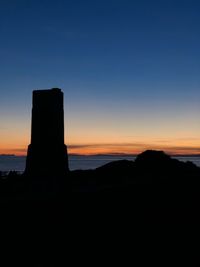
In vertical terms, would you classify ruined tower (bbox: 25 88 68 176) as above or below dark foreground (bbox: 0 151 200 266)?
above

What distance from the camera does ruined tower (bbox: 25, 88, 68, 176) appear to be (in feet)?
45.5

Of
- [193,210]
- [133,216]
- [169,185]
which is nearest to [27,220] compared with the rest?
[133,216]

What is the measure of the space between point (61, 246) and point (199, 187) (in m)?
8.33

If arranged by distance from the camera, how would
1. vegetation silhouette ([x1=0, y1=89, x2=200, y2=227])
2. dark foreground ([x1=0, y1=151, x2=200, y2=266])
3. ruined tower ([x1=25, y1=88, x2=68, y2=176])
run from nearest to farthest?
dark foreground ([x1=0, y1=151, x2=200, y2=266]), vegetation silhouette ([x1=0, y1=89, x2=200, y2=227]), ruined tower ([x1=25, y1=88, x2=68, y2=176])

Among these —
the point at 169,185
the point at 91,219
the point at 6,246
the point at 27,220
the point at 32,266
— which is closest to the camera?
the point at 32,266

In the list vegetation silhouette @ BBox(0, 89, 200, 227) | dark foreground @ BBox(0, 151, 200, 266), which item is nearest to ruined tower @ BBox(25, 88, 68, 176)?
vegetation silhouette @ BBox(0, 89, 200, 227)

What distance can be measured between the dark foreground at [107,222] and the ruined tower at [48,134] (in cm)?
44

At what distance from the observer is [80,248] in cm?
886

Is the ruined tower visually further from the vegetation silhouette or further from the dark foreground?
the dark foreground

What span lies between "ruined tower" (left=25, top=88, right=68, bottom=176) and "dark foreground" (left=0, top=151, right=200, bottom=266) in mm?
442

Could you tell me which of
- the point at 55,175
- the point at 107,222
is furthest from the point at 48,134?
the point at 107,222

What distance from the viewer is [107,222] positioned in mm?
10547

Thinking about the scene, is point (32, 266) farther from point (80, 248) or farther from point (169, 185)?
point (169, 185)

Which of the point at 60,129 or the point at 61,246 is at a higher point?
the point at 60,129
